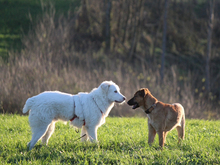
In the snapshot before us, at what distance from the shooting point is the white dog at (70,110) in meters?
5.66

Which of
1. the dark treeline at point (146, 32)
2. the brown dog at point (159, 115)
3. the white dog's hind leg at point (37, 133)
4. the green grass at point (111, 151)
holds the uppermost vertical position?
the dark treeline at point (146, 32)

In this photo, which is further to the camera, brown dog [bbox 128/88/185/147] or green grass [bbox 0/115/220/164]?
brown dog [bbox 128/88/185/147]

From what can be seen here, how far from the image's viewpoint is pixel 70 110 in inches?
232

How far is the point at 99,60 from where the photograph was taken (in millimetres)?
24906

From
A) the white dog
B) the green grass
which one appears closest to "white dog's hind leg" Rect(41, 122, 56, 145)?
the white dog

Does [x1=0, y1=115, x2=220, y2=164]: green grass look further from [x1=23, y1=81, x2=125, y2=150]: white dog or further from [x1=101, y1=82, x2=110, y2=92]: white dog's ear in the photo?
[x1=101, y1=82, x2=110, y2=92]: white dog's ear

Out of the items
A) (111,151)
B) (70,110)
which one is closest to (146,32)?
(70,110)

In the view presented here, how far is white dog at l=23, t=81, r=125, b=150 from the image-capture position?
5.66 metres

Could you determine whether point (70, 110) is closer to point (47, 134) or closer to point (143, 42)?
point (47, 134)

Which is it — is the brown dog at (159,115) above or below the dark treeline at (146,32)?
below

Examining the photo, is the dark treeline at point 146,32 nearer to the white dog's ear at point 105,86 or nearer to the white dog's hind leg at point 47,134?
the white dog's ear at point 105,86

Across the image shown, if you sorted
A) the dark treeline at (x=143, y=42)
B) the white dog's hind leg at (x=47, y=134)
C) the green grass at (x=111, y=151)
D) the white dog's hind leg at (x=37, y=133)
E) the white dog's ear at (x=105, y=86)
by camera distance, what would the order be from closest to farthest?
the green grass at (x=111, y=151) < the white dog's hind leg at (x=37, y=133) < the white dog's hind leg at (x=47, y=134) < the white dog's ear at (x=105, y=86) < the dark treeline at (x=143, y=42)

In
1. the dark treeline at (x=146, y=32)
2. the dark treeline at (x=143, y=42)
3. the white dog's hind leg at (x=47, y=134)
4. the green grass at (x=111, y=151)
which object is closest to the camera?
the green grass at (x=111, y=151)

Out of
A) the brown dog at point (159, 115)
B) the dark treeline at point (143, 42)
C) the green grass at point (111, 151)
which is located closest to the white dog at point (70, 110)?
the green grass at point (111, 151)
